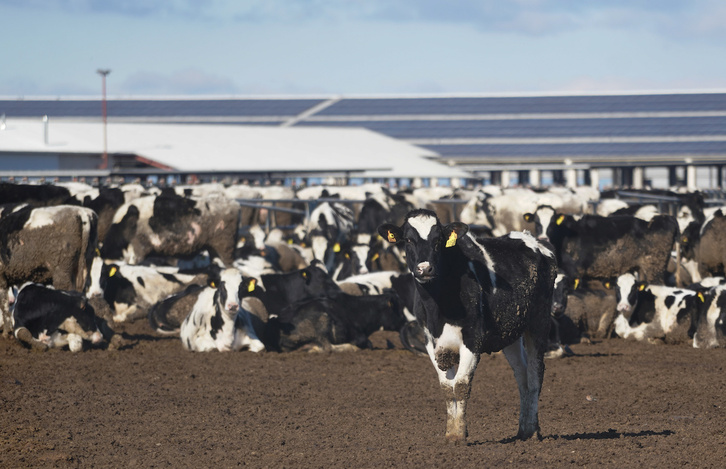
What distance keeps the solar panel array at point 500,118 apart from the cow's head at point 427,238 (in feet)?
183

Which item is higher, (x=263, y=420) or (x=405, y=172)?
(x=405, y=172)

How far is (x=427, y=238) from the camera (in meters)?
7.45

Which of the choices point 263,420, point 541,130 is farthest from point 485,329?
point 541,130

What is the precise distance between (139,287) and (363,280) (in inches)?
150

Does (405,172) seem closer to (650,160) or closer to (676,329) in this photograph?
(650,160)

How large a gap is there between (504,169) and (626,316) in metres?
48.9

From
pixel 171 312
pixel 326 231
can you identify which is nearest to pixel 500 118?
pixel 326 231

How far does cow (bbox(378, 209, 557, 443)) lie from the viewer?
751 centimetres

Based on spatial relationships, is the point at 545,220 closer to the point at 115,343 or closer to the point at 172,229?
the point at 172,229

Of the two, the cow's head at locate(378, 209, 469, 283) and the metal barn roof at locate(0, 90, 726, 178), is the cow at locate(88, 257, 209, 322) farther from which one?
the metal barn roof at locate(0, 90, 726, 178)

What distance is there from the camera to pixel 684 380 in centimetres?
1122

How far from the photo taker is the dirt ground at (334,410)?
24.1 feet

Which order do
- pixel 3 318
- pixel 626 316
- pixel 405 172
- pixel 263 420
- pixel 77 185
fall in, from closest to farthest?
pixel 263 420 → pixel 3 318 → pixel 626 316 → pixel 77 185 → pixel 405 172

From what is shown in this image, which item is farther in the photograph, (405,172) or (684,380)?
(405,172)
